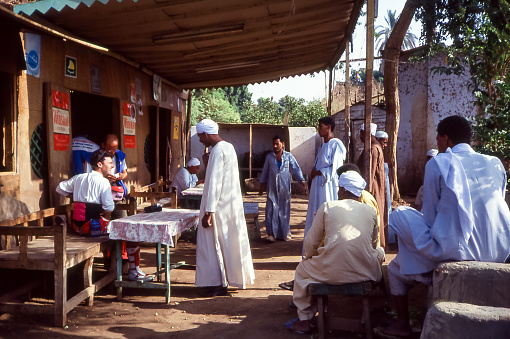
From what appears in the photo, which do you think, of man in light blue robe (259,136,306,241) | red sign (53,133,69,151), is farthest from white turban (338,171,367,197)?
man in light blue robe (259,136,306,241)

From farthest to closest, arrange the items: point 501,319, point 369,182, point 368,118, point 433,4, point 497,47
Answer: point 433,4 < point 497,47 < point 369,182 < point 368,118 < point 501,319

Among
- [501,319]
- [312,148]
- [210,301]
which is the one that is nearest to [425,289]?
[210,301]

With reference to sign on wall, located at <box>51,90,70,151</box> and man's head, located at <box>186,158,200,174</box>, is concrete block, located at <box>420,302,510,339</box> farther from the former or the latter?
man's head, located at <box>186,158,200,174</box>

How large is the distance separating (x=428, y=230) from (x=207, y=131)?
8.35 feet

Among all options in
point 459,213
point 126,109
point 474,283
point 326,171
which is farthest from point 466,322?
point 126,109

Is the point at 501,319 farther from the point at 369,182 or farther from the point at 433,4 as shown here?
the point at 433,4

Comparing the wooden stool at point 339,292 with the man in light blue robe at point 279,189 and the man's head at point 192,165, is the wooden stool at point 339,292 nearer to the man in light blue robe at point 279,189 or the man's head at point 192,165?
the man in light blue robe at point 279,189

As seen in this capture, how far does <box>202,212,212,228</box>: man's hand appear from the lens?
16.0 ft

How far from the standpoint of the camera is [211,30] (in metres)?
6.07

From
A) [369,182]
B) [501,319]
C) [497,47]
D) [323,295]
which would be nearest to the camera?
[501,319]

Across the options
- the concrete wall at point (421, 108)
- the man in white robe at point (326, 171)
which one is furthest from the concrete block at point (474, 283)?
the concrete wall at point (421, 108)

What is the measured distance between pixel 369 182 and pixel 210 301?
2.38 meters

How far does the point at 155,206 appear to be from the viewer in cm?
554

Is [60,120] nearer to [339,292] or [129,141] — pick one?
[129,141]
